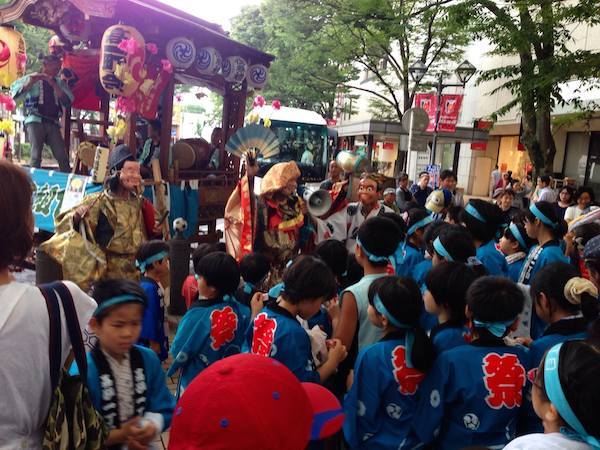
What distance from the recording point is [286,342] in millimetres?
2223

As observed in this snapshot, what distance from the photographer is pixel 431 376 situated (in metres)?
2.15

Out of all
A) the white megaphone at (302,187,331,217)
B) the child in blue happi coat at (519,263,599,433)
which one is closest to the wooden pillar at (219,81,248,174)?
the white megaphone at (302,187,331,217)

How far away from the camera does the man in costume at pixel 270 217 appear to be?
15.7 ft

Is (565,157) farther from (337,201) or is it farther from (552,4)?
(337,201)

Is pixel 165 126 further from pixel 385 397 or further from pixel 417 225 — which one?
pixel 385 397

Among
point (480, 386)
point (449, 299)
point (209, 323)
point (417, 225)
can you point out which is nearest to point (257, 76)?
point (417, 225)

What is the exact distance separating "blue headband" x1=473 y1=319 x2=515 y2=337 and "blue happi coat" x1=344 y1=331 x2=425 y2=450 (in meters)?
0.35

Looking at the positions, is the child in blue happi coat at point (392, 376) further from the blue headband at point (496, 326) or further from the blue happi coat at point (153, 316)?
the blue happi coat at point (153, 316)

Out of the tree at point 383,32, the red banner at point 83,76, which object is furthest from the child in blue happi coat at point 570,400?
the tree at point 383,32

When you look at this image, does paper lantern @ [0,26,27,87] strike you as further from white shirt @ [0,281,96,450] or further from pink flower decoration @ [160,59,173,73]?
white shirt @ [0,281,96,450]

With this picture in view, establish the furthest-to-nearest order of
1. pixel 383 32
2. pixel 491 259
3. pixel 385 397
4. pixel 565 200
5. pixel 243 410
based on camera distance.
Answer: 1. pixel 383 32
2. pixel 565 200
3. pixel 491 259
4. pixel 385 397
5. pixel 243 410

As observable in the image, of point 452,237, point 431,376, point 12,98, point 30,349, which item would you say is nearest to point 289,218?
point 452,237

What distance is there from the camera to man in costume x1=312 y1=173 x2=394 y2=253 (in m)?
5.25

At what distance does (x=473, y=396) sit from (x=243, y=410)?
4.54 ft
